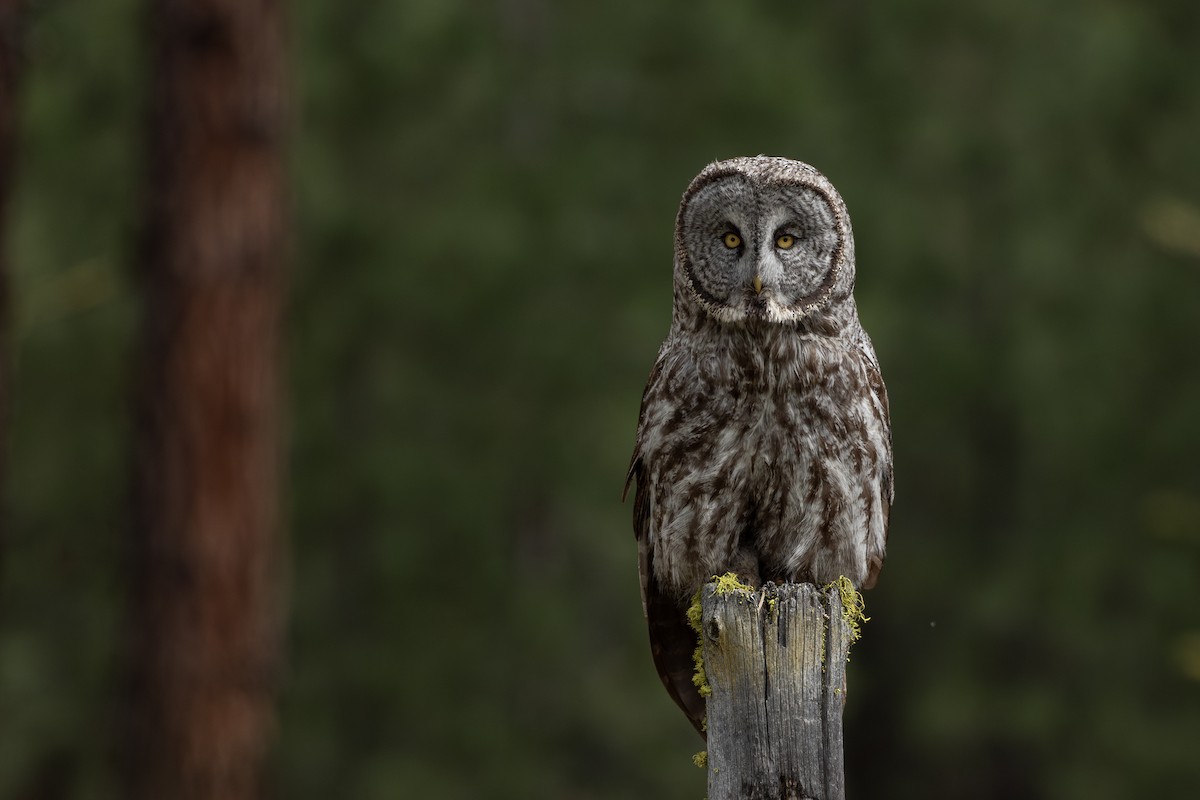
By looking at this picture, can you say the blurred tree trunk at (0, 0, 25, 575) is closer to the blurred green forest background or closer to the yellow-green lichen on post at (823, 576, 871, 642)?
the blurred green forest background

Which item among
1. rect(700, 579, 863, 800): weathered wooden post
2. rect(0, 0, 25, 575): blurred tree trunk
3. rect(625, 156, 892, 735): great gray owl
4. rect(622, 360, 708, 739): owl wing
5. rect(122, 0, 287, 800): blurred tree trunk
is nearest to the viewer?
rect(700, 579, 863, 800): weathered wooden post

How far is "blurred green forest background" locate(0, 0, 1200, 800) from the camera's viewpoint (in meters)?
8.77

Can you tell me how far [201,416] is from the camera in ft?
19.0

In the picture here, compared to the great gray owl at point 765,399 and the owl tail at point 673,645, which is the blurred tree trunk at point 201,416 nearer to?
the owl tail at point 673,645

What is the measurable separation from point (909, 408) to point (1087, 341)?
1.13 meters

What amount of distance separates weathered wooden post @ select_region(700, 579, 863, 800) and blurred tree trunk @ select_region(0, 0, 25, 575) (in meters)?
3.27

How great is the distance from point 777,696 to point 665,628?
3.19 feet

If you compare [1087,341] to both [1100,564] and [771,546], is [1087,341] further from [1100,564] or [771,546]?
[771,546]

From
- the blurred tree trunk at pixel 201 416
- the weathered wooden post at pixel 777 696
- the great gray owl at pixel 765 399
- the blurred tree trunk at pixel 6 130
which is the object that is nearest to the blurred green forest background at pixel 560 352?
the blurred tree trunk at pixel 201 416

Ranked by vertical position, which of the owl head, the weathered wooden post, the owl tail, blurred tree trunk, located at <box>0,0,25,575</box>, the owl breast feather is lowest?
the weathered wooden post

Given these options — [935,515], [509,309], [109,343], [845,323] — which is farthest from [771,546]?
[935,515]

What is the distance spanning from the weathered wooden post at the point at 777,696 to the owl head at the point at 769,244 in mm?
750

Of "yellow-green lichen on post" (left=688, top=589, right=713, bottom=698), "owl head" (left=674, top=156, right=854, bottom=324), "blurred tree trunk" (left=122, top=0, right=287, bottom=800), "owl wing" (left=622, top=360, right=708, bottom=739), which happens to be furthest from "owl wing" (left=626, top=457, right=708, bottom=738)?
"blurred tree trunk" (left=122, top=0, right=287, bottom=800)

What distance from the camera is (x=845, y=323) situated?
3.30 meters
